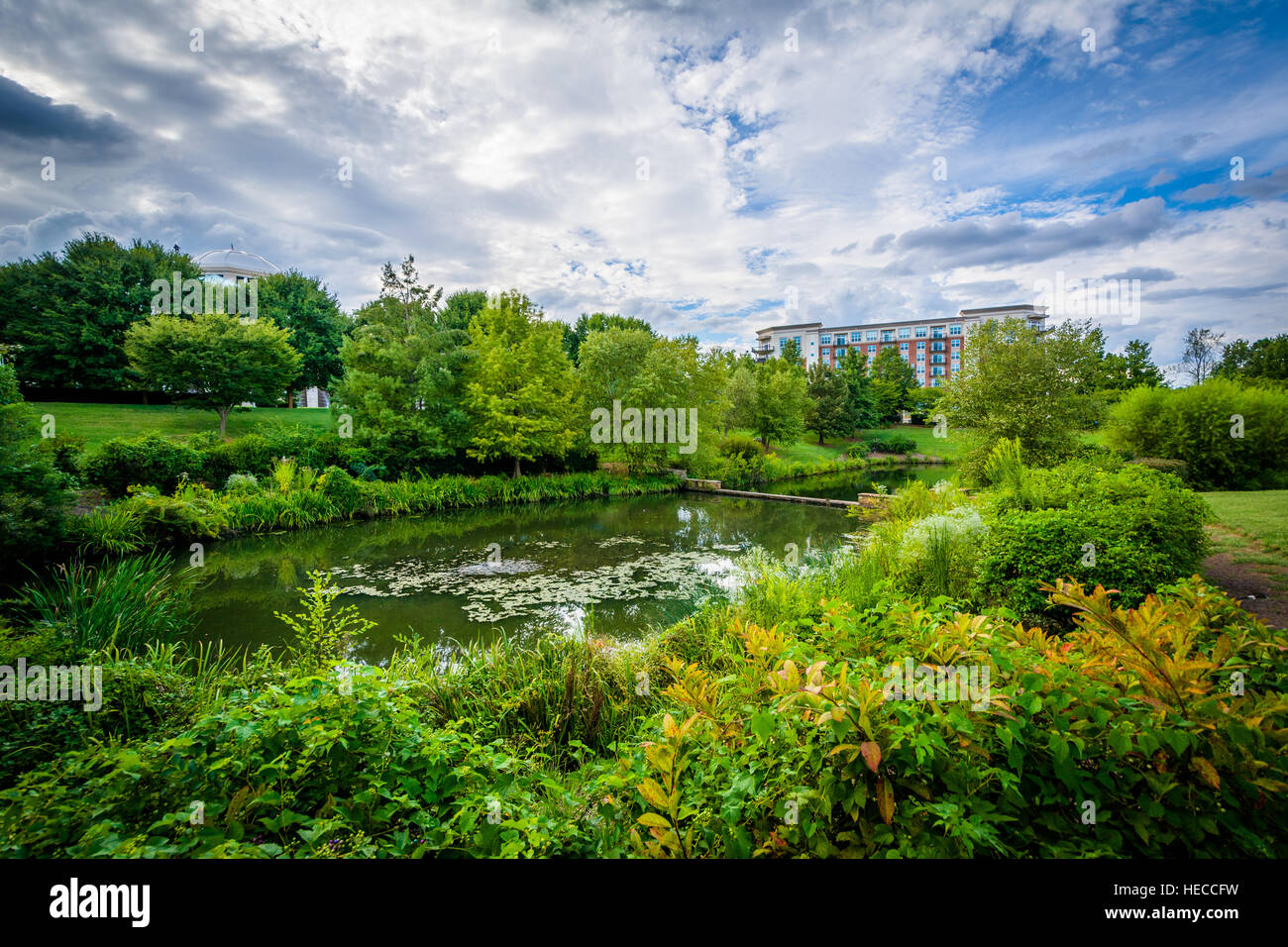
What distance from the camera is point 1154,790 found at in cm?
148

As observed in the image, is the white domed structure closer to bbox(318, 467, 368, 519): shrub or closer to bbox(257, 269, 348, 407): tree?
bbox(257, 269, 348, 407): tree

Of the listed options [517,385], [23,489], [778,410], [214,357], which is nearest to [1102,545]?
[23,489]

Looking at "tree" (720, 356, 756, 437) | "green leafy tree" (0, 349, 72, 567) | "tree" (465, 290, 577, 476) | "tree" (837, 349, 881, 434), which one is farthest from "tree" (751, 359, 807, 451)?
"green leafy tree" (0, 349, 72, 567)

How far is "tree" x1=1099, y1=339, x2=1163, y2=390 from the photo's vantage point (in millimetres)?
27281

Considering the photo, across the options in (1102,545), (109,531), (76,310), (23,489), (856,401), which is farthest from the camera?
(856,401)

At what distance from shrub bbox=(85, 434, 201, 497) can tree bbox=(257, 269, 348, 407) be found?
16500 mm

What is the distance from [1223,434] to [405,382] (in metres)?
24.2

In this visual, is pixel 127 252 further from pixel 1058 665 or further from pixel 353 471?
pixel 1058 665

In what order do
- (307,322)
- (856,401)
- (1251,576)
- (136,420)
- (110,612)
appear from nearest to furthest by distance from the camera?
1. (110,612)
2. (1251,576)
3. (136,420)
4. (307,322)
5. (856,401)

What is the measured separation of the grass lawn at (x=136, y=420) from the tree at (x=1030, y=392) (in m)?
20.7

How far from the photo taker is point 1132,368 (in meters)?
29.1

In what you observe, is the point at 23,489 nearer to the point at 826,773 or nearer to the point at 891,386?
the point at 826,773

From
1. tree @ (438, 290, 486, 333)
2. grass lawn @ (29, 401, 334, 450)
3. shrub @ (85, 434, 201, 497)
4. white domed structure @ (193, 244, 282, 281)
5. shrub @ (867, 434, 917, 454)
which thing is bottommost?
→ shrub @ (85, 434, 201, 497)

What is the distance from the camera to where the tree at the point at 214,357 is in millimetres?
17406
